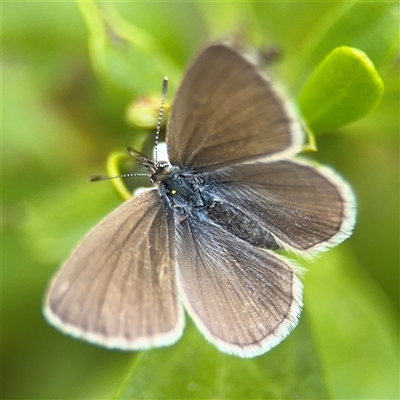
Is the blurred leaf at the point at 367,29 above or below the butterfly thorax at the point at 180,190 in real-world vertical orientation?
above

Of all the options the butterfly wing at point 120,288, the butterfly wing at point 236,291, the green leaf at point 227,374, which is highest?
the butterfly wing at point 120,288

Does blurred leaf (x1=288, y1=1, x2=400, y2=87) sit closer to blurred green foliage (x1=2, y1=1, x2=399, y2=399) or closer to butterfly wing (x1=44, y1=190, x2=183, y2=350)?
blurred green foliage (x1=2, y1=1, x2=399, y2=399)

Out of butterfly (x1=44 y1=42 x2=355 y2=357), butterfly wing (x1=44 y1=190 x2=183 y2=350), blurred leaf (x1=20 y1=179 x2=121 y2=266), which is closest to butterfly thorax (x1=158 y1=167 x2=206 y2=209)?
butterfly (x1=44 y1=42 x2=355 y2=357)

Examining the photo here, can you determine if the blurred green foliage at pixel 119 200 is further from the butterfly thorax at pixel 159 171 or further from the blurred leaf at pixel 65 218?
the butterfly thorax at pixel 159 171

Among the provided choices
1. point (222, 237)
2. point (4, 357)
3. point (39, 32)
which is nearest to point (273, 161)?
point (222, 237)

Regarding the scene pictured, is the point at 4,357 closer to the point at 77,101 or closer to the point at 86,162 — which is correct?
the point at 86,162

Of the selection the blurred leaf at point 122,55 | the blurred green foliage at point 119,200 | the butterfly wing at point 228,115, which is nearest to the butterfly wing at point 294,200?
the butterfly wing at point 228,115

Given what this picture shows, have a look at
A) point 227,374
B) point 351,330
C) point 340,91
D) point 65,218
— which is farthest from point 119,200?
point 351,330
